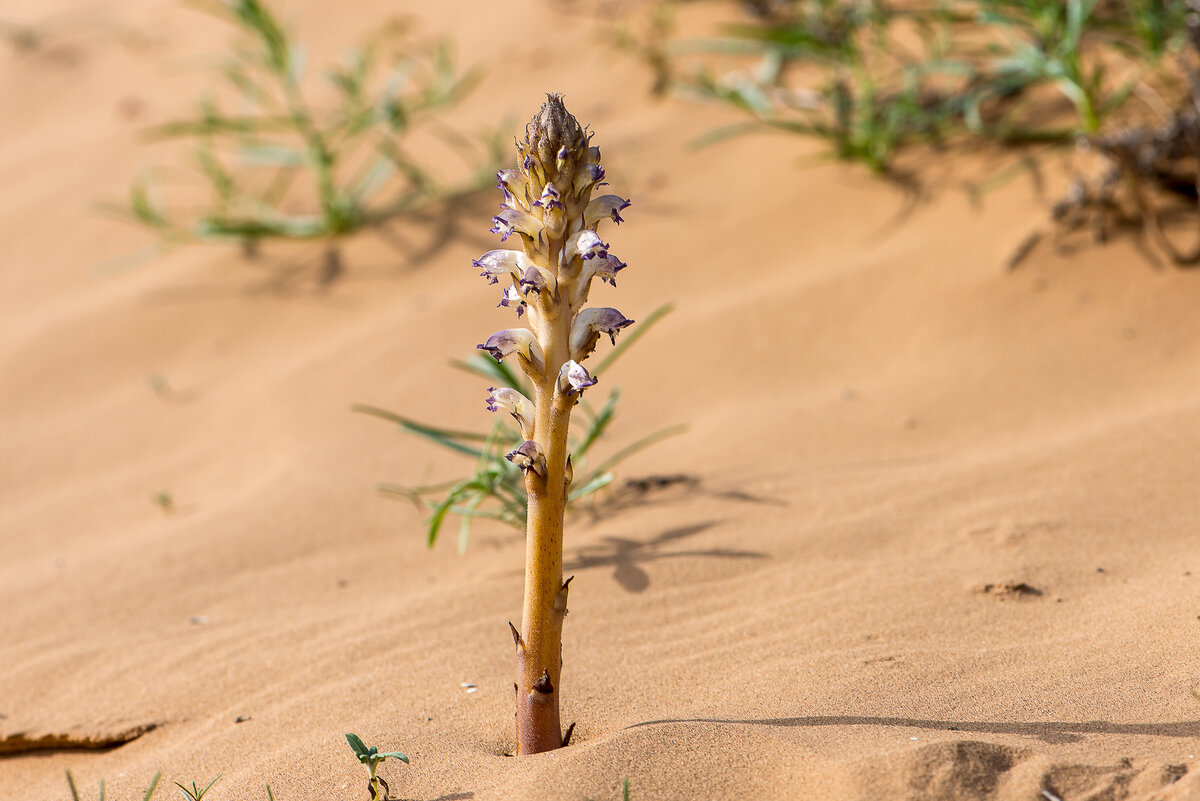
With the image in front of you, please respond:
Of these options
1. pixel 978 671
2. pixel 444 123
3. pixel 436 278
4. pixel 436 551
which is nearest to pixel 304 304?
pixel 436 278

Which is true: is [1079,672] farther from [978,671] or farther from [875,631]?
[875,631]

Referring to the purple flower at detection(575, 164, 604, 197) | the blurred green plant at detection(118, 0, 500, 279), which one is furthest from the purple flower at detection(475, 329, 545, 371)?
the blurred green plant at detection(118, 0, 500, 279)

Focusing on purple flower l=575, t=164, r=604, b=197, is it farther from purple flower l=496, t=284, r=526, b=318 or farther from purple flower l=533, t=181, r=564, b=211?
purple flower l=496, t=284, r=526, b=318

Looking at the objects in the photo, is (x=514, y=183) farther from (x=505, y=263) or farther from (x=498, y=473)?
(x=498, y=473)

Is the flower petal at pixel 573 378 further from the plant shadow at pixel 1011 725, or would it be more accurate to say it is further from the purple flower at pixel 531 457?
the plant shadow at pixel 1011 725

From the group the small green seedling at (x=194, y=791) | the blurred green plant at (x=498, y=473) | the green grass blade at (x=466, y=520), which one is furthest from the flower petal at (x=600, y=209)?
the green grass blade at (x=466, y=520)
